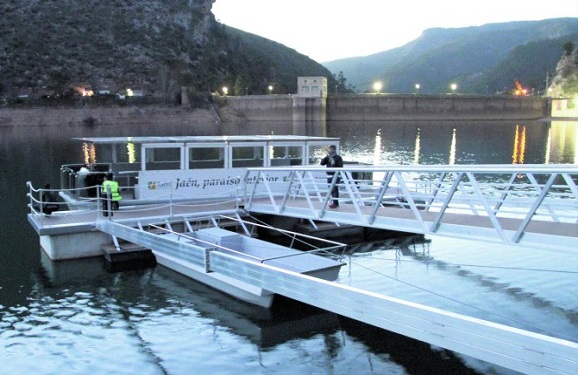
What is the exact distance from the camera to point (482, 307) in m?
15.2

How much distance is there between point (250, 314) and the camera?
14.9m

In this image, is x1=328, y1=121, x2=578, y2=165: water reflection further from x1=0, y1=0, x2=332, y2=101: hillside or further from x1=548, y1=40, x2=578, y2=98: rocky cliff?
x1=548, y1=40, x2=578, y2=98: rocky cliff

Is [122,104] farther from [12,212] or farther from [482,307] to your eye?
[482,307]

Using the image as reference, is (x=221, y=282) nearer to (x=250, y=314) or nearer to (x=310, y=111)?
(x=250, y=314)

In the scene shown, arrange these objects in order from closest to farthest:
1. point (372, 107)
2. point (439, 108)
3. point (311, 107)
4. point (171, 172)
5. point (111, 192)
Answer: point (111, 192)
point (171, 172)
point (311, 107)
point (372, 107)
point (439, 108)

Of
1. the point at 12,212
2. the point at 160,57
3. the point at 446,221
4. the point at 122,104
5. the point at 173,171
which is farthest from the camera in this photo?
the point at 160,57

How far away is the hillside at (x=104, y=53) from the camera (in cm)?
14488

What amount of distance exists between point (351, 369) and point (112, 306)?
706cm

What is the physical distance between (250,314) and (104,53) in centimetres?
16067

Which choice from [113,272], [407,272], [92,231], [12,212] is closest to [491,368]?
[407,272]

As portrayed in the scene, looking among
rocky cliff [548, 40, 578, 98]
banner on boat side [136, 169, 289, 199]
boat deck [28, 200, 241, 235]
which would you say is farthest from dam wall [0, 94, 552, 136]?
boat deck [28, 200, 241, 235]

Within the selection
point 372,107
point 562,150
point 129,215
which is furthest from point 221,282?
point 372,107

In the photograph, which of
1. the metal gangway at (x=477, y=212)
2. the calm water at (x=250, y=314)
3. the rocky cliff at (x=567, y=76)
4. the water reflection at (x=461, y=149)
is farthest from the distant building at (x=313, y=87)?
the metal gangway at (x=477, y=212)

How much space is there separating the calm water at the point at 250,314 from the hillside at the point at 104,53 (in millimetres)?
127821
